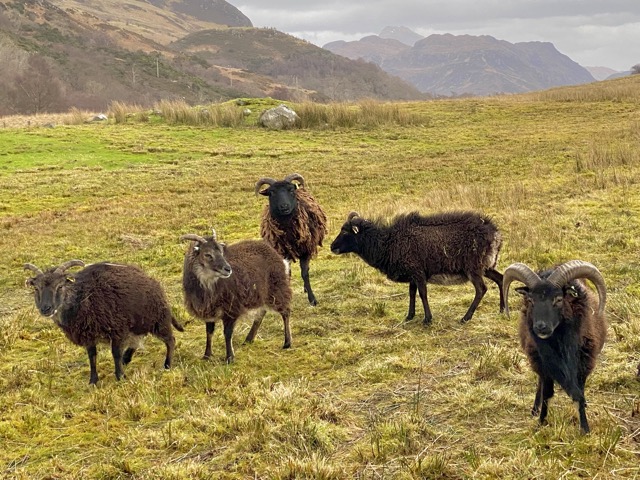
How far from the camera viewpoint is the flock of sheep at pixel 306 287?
4.93 metres

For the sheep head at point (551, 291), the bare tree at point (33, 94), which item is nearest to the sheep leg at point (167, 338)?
the sheep head at point (551, 291)

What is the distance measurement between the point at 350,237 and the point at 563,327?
493 cm

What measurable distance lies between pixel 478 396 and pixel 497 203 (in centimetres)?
1076

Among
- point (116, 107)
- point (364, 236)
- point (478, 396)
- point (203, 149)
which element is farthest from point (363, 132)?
point (478, 396)

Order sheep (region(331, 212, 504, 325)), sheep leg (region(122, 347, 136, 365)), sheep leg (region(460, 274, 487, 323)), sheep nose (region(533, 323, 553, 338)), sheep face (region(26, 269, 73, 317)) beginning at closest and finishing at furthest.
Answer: sheep nose (region(533, 323, 553, 338)), sheep face (region(26, 269, 73, 317)), sheep leg (region(122, 347, 136, 365)), sheep leg (region(460, 274, 487, 323)), sheep (region(331, 212, 504, 325))

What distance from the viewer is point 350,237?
374 inches

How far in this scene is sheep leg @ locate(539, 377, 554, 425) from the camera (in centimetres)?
510

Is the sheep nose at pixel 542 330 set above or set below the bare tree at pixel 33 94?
below

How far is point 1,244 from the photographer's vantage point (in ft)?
47.3

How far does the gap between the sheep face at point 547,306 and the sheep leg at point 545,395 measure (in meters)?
0.53

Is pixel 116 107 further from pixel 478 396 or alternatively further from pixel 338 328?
pixel 478 396

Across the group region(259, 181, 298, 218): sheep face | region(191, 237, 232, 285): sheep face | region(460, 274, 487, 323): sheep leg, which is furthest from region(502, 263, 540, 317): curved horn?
region(259, 181, 298, 218): sheep face

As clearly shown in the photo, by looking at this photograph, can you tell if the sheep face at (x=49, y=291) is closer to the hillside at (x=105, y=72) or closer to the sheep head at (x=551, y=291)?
the sheep head at (x=551, y=291)

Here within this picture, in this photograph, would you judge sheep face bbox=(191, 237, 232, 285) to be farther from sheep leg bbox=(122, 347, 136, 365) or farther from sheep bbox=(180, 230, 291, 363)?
sheep leg bbox=(122, 347, 136, 365)
